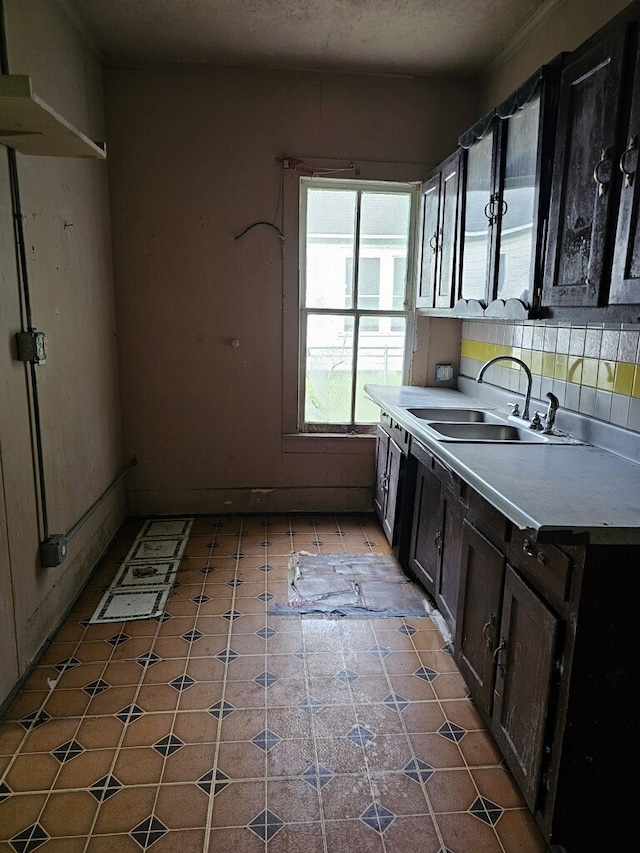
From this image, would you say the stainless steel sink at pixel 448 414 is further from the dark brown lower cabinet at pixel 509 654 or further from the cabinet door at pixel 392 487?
the dark brown lower cabinet at pixel 509 654

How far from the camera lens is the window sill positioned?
12.9ft

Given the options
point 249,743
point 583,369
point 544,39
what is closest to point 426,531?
point 583,369

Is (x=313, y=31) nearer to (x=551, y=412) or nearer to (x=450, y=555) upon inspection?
(x=551, y=412)

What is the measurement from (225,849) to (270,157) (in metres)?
3.47

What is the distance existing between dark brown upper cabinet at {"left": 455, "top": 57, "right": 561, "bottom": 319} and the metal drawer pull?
3.06 feet

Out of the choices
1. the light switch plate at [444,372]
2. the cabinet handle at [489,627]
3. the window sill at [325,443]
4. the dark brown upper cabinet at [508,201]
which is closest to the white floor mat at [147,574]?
the window sill at [325,443]

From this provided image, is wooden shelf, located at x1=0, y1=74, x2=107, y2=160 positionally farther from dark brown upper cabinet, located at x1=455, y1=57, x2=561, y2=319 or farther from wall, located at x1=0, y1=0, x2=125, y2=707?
dark brown upper cabinet, located at x1=455, y1=57, x2=561, y2=319

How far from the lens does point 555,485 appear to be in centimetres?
173

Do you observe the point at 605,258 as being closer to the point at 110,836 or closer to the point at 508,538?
the point at 508,538

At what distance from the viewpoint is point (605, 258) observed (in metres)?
1.70

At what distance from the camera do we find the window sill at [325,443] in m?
3.92

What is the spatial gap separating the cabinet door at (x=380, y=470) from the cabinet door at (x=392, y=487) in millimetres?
94

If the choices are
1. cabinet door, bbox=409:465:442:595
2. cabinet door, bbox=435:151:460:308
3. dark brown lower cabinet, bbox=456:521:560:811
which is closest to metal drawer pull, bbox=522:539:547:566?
dark brown lower cabinet, bbox=456:521:560:811

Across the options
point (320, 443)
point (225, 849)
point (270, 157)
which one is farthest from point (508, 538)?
point (270, 157)
